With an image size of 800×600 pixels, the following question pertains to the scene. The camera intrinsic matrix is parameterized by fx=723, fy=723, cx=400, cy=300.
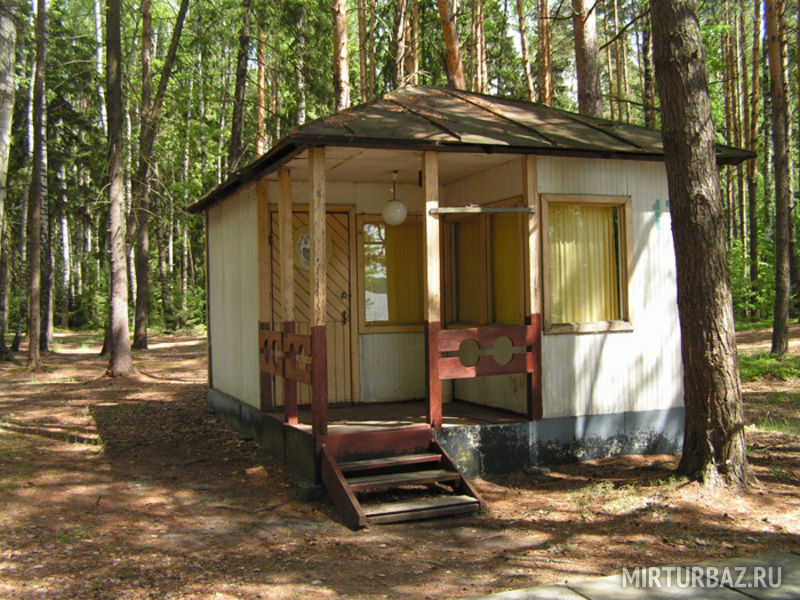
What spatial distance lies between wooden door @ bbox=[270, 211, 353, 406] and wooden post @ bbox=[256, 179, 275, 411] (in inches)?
19.0

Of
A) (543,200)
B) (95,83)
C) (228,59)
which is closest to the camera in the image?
(543,200)

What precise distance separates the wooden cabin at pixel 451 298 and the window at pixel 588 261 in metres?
0.02

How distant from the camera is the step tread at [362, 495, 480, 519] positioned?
5605 mm

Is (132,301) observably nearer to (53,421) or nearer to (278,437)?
(53,421)

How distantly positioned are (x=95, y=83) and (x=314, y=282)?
21.5 metres

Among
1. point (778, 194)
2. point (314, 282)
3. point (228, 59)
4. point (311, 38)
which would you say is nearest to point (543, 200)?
point (314, 282)

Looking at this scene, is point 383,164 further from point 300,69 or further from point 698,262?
point 300,69

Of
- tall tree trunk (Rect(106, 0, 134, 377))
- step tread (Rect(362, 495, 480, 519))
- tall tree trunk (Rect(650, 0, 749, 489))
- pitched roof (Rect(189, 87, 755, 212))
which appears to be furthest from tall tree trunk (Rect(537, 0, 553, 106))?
step tread (Rect(362, 495, 480, 519))

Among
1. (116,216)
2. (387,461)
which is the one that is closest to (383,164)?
(387,461)

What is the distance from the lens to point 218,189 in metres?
9.05

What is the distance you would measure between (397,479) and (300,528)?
3.10 ft

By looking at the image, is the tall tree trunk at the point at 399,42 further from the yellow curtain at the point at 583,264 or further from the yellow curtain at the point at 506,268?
the yellow curtain at the point at 583,264

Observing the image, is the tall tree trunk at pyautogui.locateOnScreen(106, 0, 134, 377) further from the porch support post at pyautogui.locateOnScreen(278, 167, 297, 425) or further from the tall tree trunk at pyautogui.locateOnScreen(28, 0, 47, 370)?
the porch support post at pyautogui.locateOnScreen(278, 167, 297, 425)

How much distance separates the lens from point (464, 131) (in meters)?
6.78
